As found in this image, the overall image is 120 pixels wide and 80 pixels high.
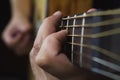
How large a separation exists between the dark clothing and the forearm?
0.13 meters

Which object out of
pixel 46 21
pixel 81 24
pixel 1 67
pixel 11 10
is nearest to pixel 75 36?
pixel 81 24

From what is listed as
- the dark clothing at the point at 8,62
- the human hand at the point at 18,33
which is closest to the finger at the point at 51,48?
the human hand at the point at 18,33

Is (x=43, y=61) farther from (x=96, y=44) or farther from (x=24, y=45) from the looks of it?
(x=24, y=45)

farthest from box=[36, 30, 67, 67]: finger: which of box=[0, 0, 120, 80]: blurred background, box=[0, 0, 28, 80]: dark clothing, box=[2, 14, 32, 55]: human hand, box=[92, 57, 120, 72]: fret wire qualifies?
box=[0, 0, 28, 80]: dark clothing

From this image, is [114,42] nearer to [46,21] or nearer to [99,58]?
[99,58]

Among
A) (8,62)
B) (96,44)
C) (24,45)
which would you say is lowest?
(8,62)

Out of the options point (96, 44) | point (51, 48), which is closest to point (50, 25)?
point (51, 48)

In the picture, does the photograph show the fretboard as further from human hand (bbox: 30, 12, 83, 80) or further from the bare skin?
the bare skin

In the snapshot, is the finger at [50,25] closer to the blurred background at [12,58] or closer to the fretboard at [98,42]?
the fretboard at [98,42]

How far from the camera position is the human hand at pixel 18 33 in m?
1.41

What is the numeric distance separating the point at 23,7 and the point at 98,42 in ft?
3.34

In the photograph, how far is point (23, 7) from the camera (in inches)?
58.4

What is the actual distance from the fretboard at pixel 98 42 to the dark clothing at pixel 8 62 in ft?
3.58

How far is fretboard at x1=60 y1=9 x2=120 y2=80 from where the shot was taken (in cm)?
47
